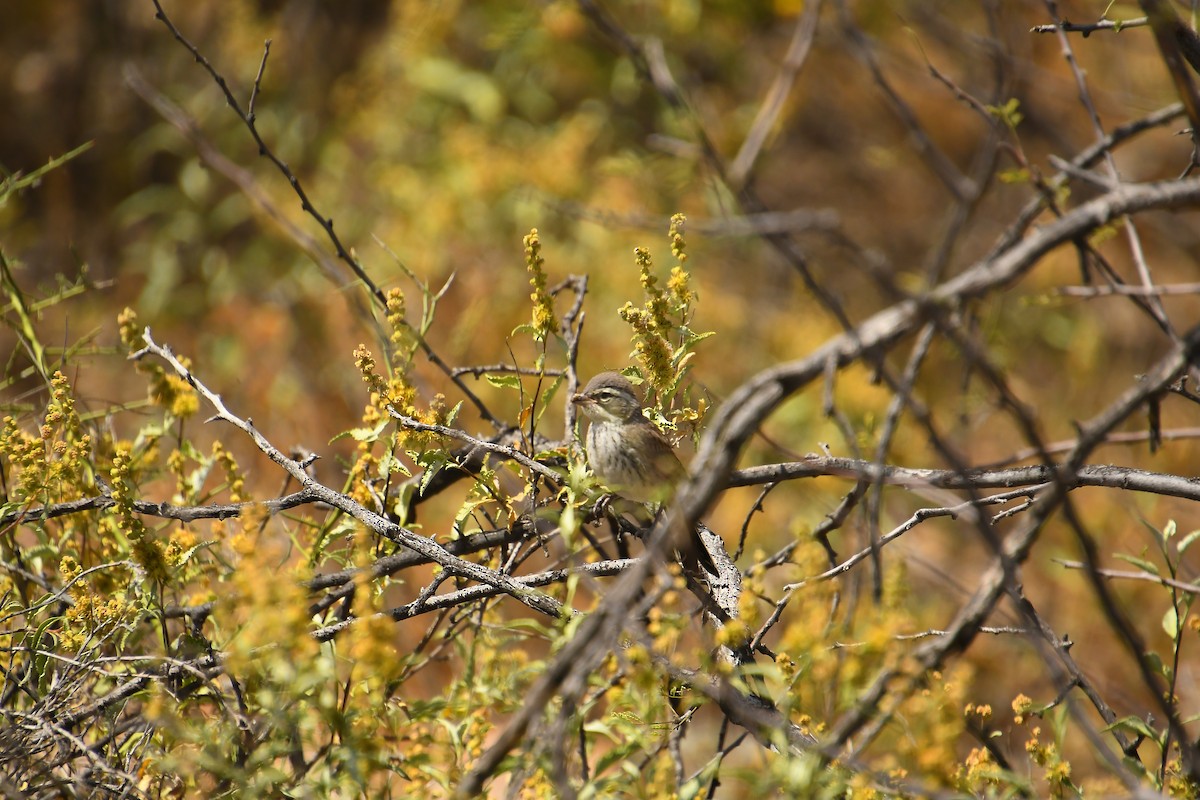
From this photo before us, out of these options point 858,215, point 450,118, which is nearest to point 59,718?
point 450,118

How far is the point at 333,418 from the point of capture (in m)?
6.70

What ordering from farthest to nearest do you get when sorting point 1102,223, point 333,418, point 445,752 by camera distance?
point 333,418, point 445,752, point 1102,223

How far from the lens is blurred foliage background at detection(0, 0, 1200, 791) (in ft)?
22.6

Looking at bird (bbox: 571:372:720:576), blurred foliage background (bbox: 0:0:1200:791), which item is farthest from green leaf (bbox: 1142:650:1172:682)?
blurred foliage background (bbox: 0:0:1200:791)

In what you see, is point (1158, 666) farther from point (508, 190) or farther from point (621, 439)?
point (508, 190)

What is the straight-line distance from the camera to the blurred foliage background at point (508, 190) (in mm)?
6891

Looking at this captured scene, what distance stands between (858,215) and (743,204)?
7.04 m

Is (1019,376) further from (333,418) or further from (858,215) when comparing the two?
(333,418)

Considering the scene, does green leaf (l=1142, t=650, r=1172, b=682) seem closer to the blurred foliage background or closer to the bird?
the bird

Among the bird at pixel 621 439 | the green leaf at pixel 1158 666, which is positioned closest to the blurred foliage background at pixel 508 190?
the bird at pixel 621 439

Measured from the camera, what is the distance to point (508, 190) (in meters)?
7.35

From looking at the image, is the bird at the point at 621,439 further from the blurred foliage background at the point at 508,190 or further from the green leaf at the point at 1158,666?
the blurred foliage background at the point at 508,190

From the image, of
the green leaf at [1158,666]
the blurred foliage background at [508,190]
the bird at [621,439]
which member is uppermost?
the blurred foliage background at [508,190]

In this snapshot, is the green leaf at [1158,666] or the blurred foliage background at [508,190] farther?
the blurred foliage background at [508,190]
